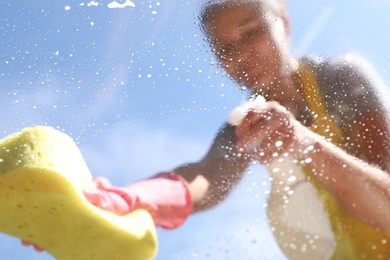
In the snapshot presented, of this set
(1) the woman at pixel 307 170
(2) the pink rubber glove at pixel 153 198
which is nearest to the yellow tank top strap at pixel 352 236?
(1) the woman at pixel 307 170

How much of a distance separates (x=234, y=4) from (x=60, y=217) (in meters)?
0.40

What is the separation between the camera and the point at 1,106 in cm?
76

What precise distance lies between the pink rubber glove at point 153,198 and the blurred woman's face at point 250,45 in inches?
7.2

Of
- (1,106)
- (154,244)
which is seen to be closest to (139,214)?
(154,244)

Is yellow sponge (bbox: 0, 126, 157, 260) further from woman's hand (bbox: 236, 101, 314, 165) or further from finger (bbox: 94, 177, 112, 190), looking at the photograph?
woman's hand (bbox: 236, 101, 314, 165)

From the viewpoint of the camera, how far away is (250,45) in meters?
0.73

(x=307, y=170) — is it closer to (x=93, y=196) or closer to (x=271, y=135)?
(x=271, y=135)

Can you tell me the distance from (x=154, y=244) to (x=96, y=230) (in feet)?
0.15

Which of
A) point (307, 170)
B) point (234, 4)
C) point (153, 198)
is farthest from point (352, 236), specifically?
point (234, 4)

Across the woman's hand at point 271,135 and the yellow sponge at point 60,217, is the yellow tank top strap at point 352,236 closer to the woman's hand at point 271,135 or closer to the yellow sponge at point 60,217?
the woman's hand at point 271,135

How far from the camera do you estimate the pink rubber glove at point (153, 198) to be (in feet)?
1.64

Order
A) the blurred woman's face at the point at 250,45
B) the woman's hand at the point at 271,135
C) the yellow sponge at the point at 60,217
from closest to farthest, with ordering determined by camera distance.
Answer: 1. the yellow sponge at the point at 60,217
2. the woman's hand at the point at 271,135
3. the blurred woman's face at the point at 250,45

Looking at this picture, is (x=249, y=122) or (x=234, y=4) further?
(x=234, y=4)

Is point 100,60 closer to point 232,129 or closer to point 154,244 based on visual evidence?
point 232,129
